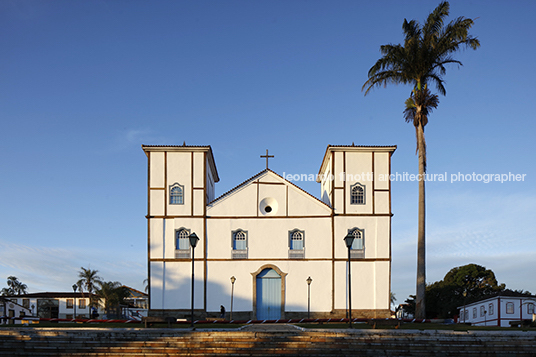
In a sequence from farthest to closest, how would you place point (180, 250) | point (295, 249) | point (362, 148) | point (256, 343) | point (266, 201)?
point (266, 201)
point (362, 148)
point (295, 249)
point (180, 250)
point (256, 343)

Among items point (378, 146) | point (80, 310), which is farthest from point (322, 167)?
point (80, 310)

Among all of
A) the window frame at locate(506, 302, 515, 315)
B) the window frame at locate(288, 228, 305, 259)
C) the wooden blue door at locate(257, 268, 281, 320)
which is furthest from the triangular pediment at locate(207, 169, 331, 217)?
the window frame at locate(506, 302, 515, 315)

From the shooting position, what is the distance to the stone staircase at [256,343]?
47.6ft

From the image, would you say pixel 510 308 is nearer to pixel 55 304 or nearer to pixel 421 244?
pixel 421 244

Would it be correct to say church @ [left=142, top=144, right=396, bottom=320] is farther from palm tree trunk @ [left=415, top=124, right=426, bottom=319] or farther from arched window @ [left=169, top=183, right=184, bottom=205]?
palm tree trunk @ [left=415, top=124, right=426, bottom=319]

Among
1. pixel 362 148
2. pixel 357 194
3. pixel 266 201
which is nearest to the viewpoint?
pixel 357 194

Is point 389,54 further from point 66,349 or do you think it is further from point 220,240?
point 66,349

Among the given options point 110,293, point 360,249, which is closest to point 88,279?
point 110,293

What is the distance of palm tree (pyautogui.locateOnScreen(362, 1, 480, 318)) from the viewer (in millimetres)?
26750

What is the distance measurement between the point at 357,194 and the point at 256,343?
16812mm

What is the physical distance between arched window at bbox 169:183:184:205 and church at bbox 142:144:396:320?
2.3 inches

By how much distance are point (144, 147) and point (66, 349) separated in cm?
1708

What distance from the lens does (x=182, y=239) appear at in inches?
1163

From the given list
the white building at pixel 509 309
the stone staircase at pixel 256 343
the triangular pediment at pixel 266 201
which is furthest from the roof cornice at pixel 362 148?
the white building at pixel 509 309
